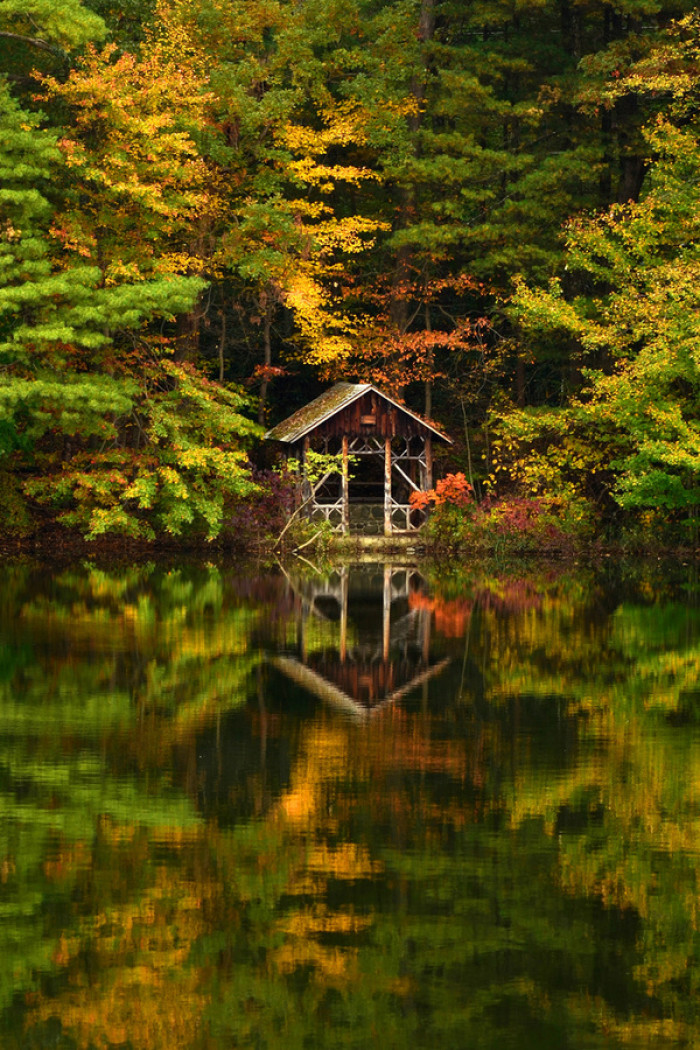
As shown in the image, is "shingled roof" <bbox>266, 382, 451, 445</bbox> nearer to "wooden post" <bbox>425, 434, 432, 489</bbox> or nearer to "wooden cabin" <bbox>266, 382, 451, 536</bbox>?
"wooden cabin" <bbox>266, 382, 451, 536</bbox>

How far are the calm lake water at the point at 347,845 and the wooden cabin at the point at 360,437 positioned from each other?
18.9 metres

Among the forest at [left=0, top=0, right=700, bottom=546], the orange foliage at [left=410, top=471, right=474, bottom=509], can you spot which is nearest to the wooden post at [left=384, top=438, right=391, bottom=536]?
the orange foliage at [left=410, top=471, right=474, bottom=509]

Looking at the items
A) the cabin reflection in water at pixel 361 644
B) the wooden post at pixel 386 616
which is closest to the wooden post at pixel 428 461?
the wooden post at pixel 386 616

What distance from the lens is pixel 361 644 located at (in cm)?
1880

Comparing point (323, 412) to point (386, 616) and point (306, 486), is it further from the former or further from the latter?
point (386, 616)

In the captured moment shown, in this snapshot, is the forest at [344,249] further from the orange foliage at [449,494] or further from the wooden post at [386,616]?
the wooden post at [386,616]

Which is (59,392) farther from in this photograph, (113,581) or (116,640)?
(116,640)

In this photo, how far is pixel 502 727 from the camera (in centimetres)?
1292

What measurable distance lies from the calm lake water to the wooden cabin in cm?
1894

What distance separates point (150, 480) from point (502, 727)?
20510 millimetres

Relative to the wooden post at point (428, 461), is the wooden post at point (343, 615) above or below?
below

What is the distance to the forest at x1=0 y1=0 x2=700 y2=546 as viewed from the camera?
106 feet

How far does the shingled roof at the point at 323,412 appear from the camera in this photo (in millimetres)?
36531

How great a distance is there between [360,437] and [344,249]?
15.8 feet
